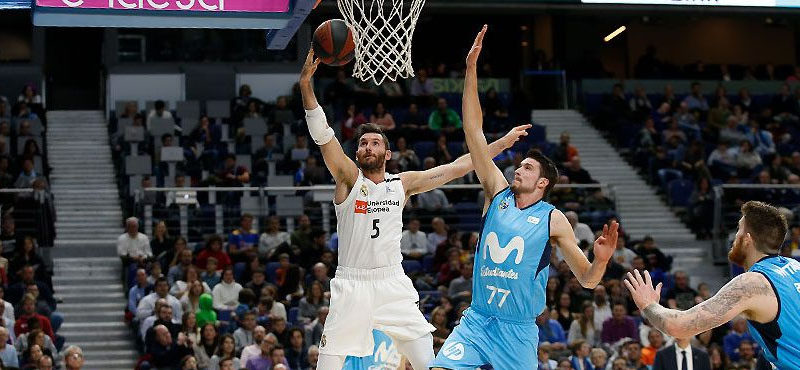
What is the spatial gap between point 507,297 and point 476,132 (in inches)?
44.0

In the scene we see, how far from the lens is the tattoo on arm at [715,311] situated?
5789 mm

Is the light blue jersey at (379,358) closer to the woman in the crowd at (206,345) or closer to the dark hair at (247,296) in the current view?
the woman in the crowd at (206,345)

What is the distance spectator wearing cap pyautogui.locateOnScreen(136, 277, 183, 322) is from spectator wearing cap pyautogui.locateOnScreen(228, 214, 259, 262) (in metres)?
1.58

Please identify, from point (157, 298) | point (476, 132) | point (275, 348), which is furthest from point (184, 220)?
point (476, 132)

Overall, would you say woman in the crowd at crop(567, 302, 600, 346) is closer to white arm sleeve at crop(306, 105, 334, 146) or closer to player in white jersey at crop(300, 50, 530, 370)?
player in white jersey at crop(300, 50, 530, 370)

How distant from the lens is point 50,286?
1572 centimetres

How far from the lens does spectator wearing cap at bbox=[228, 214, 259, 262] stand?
52.9 ft

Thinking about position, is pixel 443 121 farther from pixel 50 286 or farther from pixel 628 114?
pixel 50 286

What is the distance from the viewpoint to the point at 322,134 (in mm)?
7734

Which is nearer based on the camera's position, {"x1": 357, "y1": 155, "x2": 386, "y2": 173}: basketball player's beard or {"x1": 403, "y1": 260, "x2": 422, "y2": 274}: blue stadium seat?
{"x1": 357, "y1": 155, "x2": 386, "y2": 173}: basketball player's beard

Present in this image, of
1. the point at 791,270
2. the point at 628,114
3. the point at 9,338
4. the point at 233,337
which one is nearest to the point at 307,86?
the point at 791,270

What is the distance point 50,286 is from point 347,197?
897 cm

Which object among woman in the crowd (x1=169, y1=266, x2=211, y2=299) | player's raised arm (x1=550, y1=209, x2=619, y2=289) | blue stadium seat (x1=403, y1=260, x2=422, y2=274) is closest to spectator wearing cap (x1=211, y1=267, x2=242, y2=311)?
woman in the crowd (x1=169, y1=266, x2=211, y2=299)

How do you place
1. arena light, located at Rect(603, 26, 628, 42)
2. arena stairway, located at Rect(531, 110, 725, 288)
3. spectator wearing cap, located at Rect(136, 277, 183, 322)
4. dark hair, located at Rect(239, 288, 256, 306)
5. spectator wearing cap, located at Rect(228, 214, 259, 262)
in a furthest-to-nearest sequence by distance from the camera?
arena light, located at Rect(603, 26, 628, 42)
arena stairway, located at Rect(531, 110, 725, 288)
spectator wearing cap, located at Rect(228, 214, 259, 262)
dark hair, located at Rect(239, 288, 256, 306)
spectator wearing cap, located at Rect(136, 277, 183, 322)
